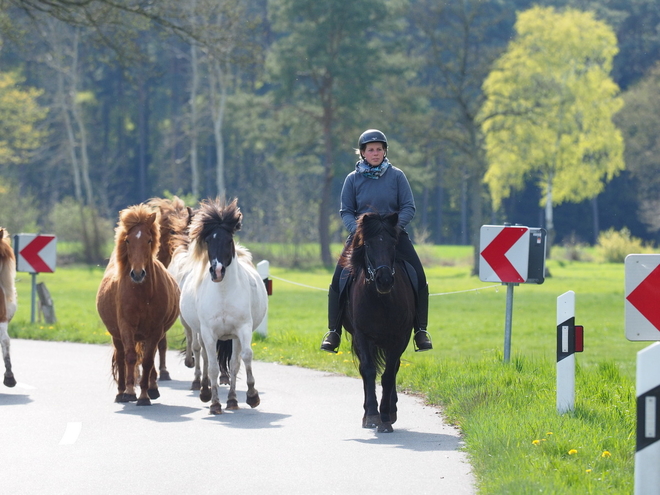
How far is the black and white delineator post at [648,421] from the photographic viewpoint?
5949 millimetres

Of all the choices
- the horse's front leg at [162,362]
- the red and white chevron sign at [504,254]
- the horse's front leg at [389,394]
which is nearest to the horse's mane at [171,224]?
the horse's front leg at [162,362]

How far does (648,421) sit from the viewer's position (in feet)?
19.8

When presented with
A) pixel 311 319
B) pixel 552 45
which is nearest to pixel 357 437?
pixel 311 319

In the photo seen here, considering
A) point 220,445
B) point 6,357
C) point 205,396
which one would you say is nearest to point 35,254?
point 6,357

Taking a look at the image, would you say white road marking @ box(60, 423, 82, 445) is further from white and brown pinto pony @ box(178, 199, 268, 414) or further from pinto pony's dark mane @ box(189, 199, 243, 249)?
pinto pony's dark mane @ box(189, 199, 243, 249)

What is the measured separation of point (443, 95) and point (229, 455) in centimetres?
4151

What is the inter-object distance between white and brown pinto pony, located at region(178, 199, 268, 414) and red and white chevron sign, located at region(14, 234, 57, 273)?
9875 millimetres

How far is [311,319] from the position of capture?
26312mm

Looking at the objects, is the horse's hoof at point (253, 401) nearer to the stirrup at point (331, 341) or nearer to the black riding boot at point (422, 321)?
the stirrup at point (331, 341)

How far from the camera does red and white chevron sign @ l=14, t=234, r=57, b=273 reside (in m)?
21.1

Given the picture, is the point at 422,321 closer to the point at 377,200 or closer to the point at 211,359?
the point at 377,200

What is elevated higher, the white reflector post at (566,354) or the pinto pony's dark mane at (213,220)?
the pinto pony's dark mane at (213,220)

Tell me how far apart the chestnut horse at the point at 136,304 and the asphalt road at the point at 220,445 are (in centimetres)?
32

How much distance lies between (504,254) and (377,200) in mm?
3130
